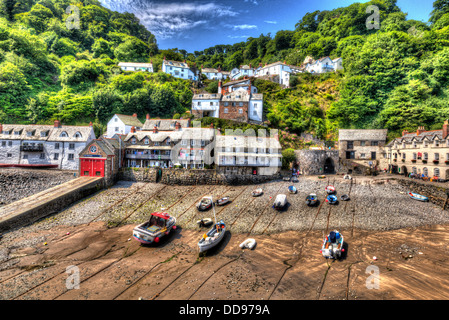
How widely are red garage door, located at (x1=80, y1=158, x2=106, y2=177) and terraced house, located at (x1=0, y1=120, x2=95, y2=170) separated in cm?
463

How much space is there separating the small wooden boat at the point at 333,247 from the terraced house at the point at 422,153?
908 inches

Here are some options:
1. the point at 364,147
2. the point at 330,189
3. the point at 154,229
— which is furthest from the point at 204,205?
the point at 364,147

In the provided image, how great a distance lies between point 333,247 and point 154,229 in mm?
15657

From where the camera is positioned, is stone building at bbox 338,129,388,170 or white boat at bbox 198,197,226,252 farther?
stone building at bbox 338,129,388,170

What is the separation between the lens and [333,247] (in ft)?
54.4

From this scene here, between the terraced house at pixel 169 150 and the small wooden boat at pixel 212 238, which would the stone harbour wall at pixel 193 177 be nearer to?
the terraced house at pixel 169 150

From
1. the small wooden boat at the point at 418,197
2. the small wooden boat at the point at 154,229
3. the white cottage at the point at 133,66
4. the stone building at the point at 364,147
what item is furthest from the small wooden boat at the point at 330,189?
the white cottage at the point at 133,66

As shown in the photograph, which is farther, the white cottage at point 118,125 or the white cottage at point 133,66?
the white cottage at point 133,66

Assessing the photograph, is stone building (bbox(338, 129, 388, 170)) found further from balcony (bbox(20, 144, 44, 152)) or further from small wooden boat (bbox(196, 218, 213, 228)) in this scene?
balcony (bbox(20, 144, 44, 152))

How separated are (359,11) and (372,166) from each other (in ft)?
212

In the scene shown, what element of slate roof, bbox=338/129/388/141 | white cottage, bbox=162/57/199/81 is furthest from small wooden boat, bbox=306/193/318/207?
white cottage, bbox=162/57/199/81

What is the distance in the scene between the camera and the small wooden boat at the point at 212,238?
17075mm

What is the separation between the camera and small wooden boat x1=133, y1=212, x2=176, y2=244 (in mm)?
18219

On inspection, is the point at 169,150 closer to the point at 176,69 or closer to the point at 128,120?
the point at 128,120
